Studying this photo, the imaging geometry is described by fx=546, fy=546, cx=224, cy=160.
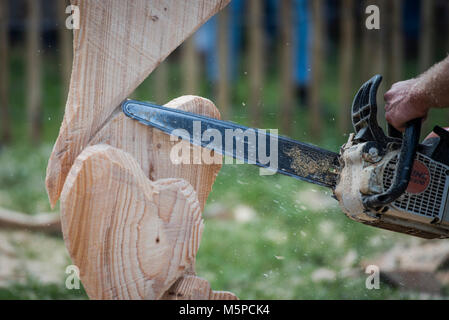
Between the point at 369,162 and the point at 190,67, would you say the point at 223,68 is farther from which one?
the point at 369,162

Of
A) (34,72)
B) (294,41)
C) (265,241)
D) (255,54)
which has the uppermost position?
(294,41)

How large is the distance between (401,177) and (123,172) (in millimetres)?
907

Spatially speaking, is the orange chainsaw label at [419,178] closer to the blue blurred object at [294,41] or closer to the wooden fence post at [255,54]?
the wooden fence post at [255,54]

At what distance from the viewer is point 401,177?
181 centimetres

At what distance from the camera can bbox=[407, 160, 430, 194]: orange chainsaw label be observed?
1905 millimetres

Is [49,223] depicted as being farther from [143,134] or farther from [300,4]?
[300,4]

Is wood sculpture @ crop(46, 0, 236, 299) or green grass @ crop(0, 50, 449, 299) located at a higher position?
wood sculpture @ crop(46, 0, 236, 299)

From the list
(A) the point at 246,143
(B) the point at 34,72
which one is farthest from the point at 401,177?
(B) the point at 34,72

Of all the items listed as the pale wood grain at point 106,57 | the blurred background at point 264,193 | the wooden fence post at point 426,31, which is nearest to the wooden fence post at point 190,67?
the blurred background at point 264,193

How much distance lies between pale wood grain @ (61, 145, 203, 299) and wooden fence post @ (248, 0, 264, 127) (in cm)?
363

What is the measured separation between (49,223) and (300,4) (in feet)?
10.6

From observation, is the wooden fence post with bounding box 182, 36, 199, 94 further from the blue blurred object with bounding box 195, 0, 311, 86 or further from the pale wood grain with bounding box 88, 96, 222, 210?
the pale wood grain with bounding box 88, 96, 222, 210

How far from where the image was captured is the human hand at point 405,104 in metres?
1.89

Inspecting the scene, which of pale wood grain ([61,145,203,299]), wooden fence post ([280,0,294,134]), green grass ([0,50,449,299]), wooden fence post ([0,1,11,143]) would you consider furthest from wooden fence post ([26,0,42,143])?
pale wood grain ([61,145,203,299])
